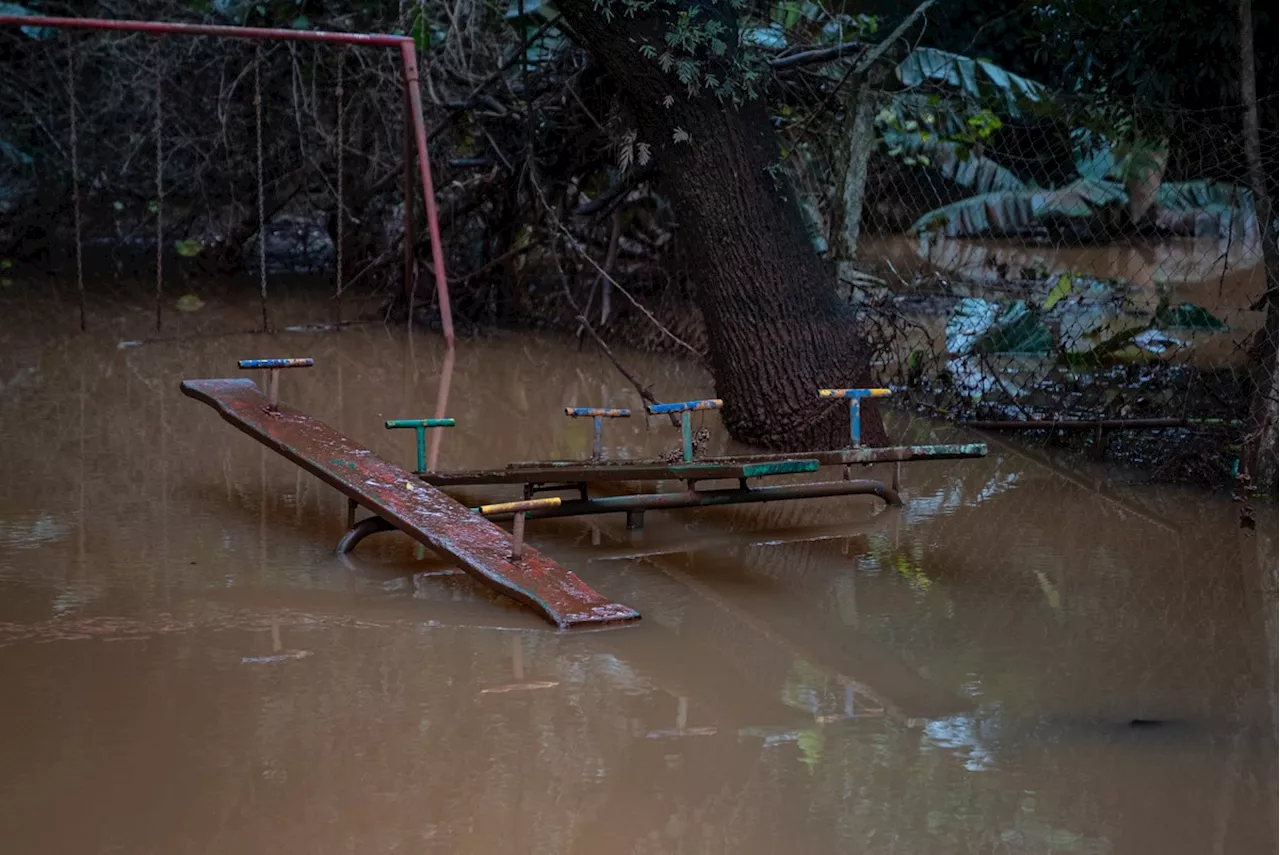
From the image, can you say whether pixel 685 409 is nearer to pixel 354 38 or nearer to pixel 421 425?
pixel 421 425

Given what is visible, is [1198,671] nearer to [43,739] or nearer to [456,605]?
[456,605]

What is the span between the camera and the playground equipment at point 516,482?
16.7 ft

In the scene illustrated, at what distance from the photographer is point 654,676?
4590mm

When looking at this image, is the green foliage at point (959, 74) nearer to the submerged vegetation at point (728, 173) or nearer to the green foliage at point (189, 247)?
the submerged vegetation at point (728, 173)

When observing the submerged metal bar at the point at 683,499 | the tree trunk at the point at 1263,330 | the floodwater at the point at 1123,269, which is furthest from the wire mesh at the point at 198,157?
the tree trunk at the point at 1263,330

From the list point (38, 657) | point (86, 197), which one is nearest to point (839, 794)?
point (38, 657)

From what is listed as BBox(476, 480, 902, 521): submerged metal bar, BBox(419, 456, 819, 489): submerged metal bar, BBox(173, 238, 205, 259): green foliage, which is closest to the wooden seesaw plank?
BBox(419, 456, 819, 489): submerged metal bar

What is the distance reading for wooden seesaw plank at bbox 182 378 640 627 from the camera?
5.00 m

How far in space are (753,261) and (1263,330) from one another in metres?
2.50

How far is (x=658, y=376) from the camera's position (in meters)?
10.0

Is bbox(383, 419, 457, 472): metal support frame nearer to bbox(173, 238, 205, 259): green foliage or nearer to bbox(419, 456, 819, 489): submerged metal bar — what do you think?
bbox(419, 456, 819, 489): submerged metal bar

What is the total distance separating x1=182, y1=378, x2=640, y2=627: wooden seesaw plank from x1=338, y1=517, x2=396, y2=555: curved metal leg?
0.15 meters

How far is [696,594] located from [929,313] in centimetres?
755

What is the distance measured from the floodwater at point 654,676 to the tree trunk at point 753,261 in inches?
28.8
